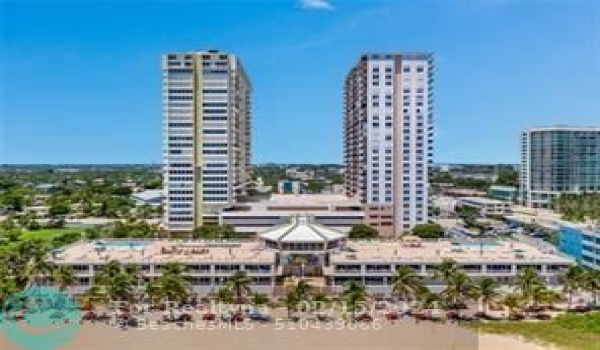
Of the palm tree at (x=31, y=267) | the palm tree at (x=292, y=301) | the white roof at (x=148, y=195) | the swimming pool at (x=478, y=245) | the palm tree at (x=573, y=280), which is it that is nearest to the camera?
the palm tree at (x=292, y=301)

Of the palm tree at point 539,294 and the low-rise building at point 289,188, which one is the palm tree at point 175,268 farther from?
the low-rise building at point 289,188

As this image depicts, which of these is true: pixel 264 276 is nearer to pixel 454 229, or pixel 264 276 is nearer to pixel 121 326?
pixel 121 326

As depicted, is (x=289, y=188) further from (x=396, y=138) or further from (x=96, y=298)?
(x=96, y=298)

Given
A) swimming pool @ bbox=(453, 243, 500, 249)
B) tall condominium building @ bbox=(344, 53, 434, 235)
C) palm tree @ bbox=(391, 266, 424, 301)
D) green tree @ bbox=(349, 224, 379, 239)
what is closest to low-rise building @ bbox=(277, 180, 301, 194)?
tall condominium building @ bbox=(344, 53, 434, 235)

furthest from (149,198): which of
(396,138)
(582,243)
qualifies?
(582,243)

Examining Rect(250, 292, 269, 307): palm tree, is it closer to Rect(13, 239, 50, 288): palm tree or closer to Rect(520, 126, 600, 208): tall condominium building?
Rect(13, 239, 50, 288): palm tree

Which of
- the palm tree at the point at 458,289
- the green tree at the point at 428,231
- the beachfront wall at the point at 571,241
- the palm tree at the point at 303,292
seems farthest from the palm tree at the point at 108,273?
the beachfront wall at the point at 571,241
